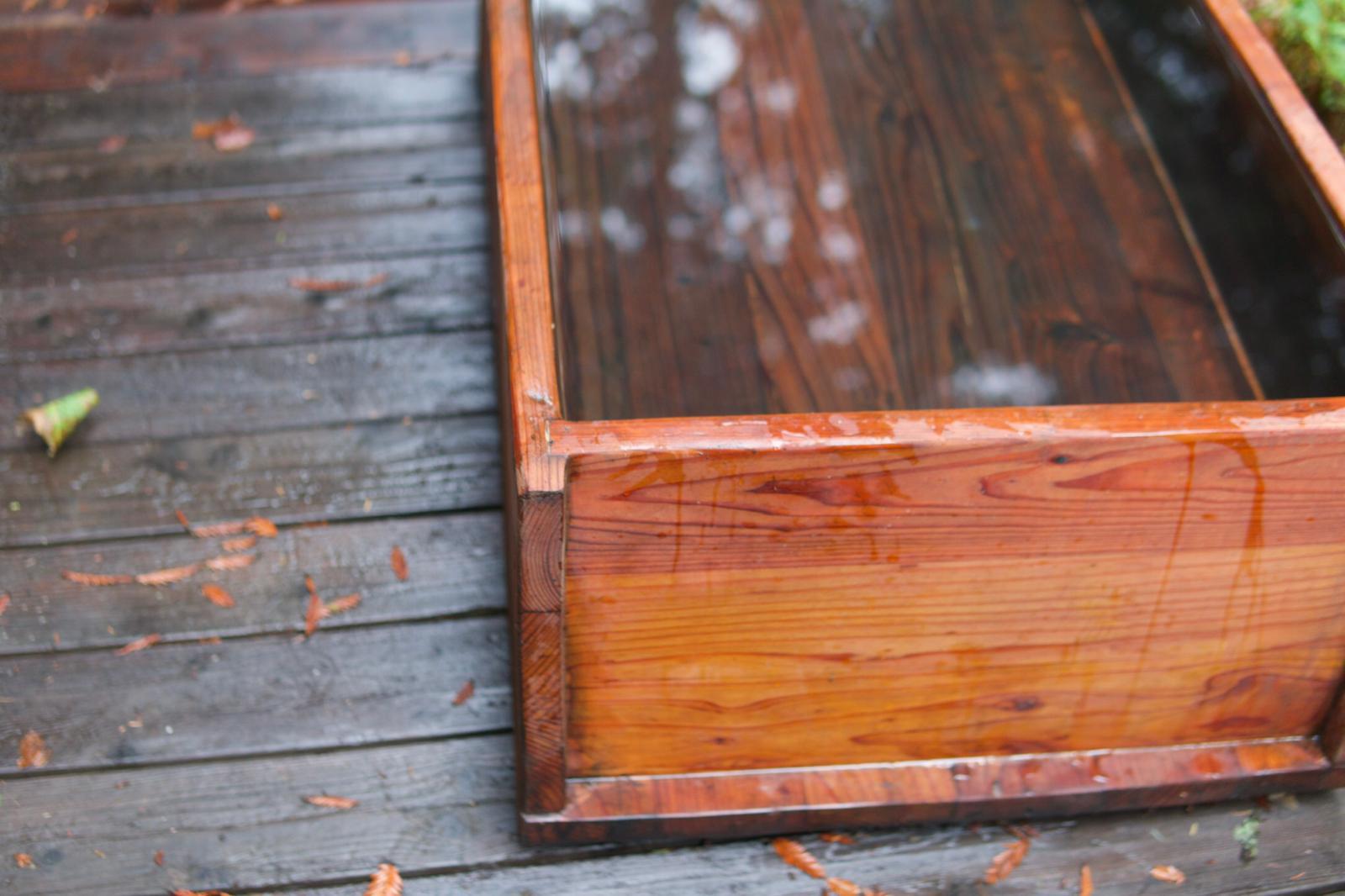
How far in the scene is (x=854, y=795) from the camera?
154 cm

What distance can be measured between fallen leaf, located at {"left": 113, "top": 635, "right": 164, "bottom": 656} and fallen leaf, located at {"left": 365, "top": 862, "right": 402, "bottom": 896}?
1.53 ft

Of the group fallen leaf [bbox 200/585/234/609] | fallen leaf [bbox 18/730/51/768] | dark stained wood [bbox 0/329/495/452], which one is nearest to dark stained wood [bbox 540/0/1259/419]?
dark stained wood [bbox 0/329/495/452]

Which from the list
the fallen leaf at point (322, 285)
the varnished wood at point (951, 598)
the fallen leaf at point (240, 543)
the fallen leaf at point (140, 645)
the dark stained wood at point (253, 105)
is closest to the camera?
the varnished wood at point (951, 598)

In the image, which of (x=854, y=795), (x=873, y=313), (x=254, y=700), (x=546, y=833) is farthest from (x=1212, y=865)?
(x=254, y=700)

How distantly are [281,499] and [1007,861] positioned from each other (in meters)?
1.14

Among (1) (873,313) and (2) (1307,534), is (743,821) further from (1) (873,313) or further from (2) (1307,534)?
(1) (873,313)

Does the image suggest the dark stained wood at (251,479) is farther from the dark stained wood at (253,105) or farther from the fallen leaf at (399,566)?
the dark stained wood at (253,105)

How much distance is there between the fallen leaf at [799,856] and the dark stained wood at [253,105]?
1.52 metres

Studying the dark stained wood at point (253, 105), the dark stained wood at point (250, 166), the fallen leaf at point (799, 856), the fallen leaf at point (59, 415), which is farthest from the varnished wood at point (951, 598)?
the dark stained wood at point (253, 105)

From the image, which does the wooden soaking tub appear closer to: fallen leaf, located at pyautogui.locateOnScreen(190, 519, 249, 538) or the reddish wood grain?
the reddish wood grain

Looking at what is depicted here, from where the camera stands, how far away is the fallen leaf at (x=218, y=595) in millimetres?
1794

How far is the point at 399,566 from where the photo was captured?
6.06ft

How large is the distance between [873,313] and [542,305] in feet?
2.72

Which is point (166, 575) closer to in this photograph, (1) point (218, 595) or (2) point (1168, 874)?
(1) point (218, 595)
